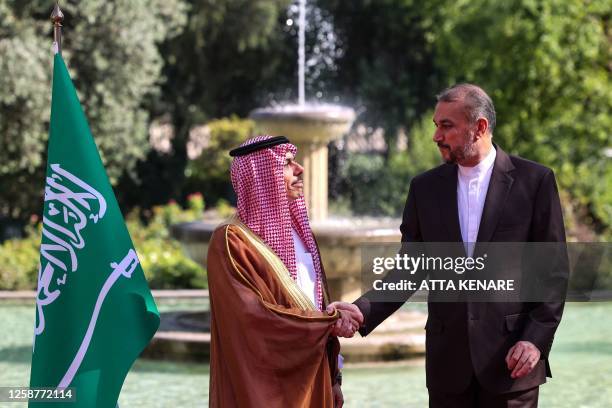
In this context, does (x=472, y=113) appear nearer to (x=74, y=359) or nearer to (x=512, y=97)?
(x=74, y=359)

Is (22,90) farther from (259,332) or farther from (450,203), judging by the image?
(259,332)

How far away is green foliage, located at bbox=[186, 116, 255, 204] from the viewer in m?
32.5

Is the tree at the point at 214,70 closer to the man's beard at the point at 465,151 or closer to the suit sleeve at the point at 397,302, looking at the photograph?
the suit sleeve at the point at 397,302

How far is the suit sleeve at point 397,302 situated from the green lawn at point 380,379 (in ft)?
13.2

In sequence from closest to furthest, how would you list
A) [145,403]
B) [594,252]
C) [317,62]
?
[145,403], [594,252], [317,62]

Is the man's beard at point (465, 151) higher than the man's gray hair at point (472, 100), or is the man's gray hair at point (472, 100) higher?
the man's gray hair at point (472, 100)

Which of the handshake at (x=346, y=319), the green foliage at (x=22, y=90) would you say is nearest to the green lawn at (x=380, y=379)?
the handshake at (x=346, y=319)

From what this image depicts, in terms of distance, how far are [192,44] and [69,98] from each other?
27453 mm

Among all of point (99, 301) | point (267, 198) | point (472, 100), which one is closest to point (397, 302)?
point (267, 198)

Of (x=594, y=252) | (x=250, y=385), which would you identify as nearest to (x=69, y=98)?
→ (x=250, y=385)

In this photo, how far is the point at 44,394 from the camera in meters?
5.47

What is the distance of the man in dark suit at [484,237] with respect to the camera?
196 inches

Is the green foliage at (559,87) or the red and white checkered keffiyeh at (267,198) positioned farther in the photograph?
the green foliage at (559,87)

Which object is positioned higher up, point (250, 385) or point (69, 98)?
point (69, 98)
